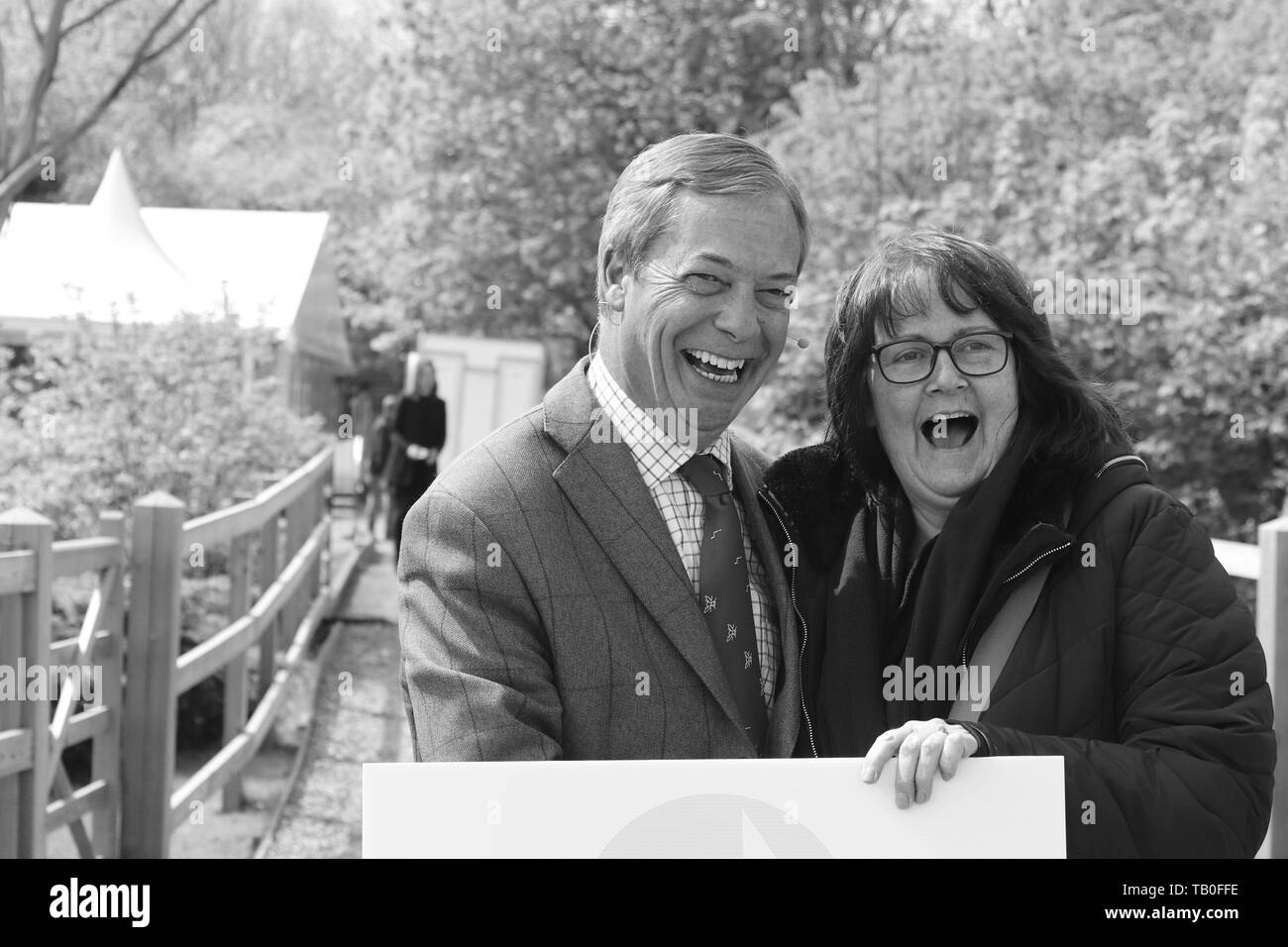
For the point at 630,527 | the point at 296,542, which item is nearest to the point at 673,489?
the point at 630,527

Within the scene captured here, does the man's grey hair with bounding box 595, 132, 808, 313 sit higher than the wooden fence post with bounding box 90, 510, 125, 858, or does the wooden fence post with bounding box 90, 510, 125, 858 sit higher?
the man's grey hair with bounding box 595, 132, 808, 313

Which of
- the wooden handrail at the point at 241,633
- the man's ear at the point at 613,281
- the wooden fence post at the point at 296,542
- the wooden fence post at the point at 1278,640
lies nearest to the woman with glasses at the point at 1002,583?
the man's ear at the point at 613,281

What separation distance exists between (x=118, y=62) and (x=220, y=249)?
13.0 m

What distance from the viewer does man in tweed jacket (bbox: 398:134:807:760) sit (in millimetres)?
2404

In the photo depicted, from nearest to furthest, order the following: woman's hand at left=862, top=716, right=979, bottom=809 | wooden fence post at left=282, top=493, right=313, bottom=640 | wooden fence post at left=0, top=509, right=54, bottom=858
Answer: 1. woman's hand at left=862, top=716, right=979, bottom=809
2. wooden fence post at left=0, top=509, right=54, bottom=858
3. wooden fence post at left=282, top=493, right=313, bottom=640

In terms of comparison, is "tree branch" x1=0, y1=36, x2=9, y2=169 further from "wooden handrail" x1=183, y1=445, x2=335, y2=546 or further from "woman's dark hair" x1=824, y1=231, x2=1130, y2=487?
"woman's dark hair" x1=824, y1=231, x2=1130, y2=487

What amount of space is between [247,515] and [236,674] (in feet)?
2.63

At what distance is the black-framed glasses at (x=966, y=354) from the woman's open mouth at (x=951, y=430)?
8 centimetres

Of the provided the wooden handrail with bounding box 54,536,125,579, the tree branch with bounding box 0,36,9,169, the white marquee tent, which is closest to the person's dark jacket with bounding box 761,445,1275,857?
the wooden handrail with bounding box 54,536,125,579

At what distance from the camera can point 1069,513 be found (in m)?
2.54

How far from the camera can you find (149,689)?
5.52m

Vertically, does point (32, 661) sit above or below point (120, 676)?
above

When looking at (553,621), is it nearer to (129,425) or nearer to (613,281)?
(613,281)

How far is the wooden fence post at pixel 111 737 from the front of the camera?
5.34 metres
